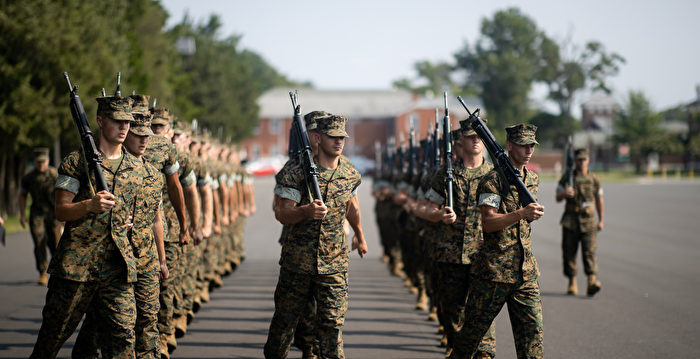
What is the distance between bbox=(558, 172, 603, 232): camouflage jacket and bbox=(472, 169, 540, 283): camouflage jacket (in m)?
5.81

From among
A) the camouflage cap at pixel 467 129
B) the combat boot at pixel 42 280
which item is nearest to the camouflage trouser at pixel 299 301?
the camouflage cap at pixel 467 129

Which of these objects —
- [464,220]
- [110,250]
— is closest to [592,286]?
[464,220]

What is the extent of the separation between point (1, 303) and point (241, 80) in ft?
175

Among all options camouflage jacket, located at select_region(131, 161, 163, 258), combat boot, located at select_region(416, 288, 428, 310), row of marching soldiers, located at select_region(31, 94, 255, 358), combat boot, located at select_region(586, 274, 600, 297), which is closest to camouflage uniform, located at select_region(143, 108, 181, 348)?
row of marching soldiers, located at select_region(31, 94, 255, 358)

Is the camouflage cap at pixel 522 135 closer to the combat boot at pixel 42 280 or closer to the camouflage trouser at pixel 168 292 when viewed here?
the camouflage trouser at pixel 168 292

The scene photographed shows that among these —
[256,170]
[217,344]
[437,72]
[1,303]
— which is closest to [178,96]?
Answer: [256,170]

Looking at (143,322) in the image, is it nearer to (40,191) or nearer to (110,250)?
(110,250)

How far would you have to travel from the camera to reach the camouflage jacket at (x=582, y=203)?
1099 centimetres

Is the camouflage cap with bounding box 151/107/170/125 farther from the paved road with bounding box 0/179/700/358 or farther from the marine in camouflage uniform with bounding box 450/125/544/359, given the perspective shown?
the marine in camouflage uniform with bounding box 450/125/544/359

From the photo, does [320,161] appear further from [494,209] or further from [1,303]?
[1,303]

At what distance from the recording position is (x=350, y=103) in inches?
3816

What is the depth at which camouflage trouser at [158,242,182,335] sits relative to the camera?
22.9 feet

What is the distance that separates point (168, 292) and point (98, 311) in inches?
76.9

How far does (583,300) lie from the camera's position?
10.5 metres
